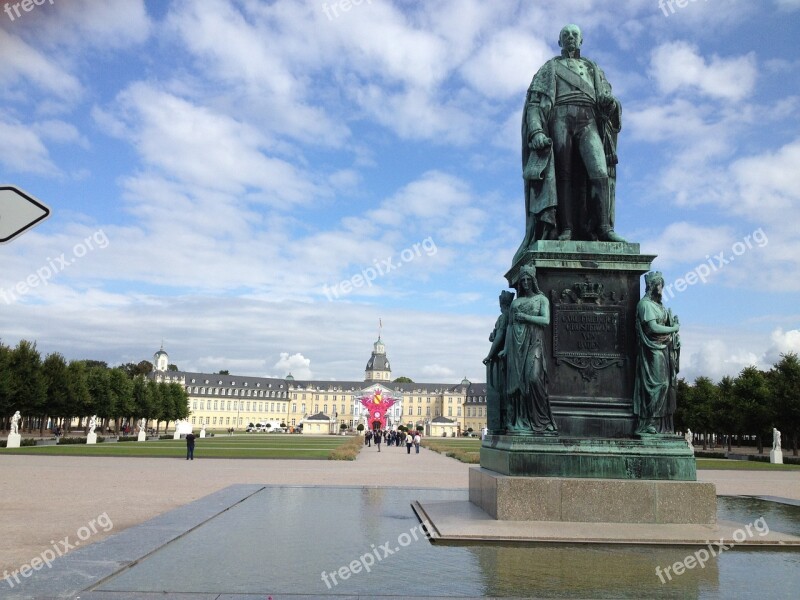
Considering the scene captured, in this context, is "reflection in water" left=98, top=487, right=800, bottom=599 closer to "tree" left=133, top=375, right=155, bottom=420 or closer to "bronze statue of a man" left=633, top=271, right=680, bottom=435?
"bronze statue of a man" left=633, top=271, right=680, bottom=435

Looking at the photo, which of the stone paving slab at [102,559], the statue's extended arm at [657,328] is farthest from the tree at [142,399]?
the statue's extended arm at [657,328]

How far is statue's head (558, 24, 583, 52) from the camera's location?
40.5 ft

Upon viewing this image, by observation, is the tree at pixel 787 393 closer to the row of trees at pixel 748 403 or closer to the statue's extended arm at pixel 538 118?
the row of trees at pixel 748 403

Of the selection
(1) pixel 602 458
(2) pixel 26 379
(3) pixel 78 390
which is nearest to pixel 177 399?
(3) pixel 78 390

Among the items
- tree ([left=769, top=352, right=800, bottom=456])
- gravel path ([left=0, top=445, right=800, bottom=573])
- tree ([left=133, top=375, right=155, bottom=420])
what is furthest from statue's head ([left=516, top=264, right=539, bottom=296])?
tree ([left=133, top=375, right=155, bottom=420])

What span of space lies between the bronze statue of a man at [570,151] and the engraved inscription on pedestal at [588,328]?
1.23m

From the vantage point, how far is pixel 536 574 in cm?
689

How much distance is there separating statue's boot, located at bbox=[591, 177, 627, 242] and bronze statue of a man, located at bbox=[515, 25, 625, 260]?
0.05 feet

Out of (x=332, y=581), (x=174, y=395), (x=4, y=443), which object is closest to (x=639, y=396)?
(x=332, y=581)

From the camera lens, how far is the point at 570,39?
40.6ft

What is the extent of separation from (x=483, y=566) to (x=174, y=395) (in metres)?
107

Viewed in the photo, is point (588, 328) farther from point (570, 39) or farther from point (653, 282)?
point (570, 39)

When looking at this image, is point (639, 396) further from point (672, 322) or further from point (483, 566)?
point (483, 566)

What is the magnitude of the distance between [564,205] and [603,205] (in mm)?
645
